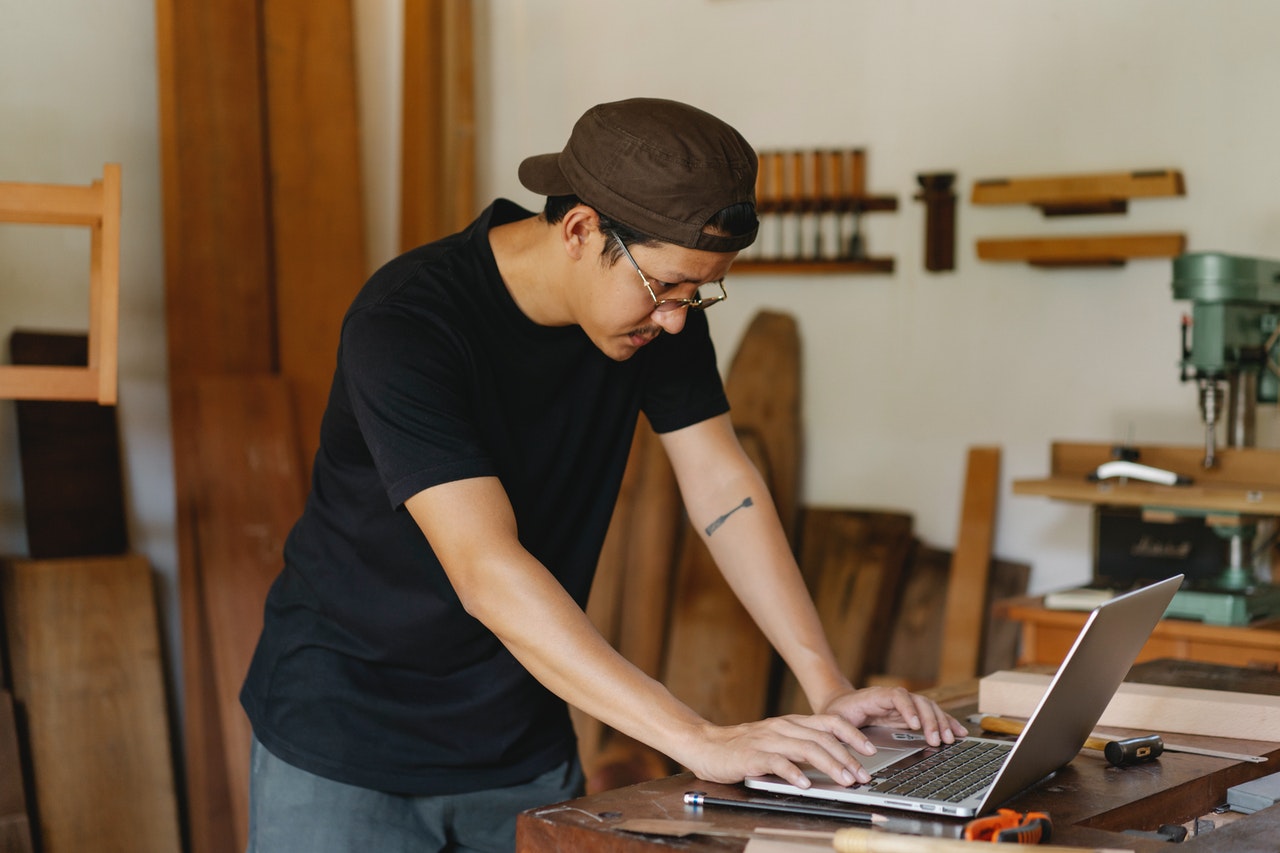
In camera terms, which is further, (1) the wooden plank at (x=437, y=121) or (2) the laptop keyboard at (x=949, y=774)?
(1) the wooden plank at (x=437, y=121)

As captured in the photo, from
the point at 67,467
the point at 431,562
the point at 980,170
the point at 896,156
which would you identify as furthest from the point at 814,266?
the point at 431,562

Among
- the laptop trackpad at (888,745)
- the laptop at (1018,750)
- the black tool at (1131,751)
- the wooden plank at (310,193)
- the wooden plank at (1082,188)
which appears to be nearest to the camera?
the laptop at (1018,750)

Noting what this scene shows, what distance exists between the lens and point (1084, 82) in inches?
131

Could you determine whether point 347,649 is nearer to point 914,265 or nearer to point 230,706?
point 230,706

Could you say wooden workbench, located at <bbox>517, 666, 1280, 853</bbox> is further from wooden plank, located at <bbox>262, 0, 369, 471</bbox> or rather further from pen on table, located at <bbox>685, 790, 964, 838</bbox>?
wooden plank, located at <bbox>262, 0, 369, 471</bbox>

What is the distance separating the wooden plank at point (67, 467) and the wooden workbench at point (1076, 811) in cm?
196

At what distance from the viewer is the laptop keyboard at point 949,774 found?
4.09 feet

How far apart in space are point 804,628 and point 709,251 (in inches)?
21.8

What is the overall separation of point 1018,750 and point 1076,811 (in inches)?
5.6

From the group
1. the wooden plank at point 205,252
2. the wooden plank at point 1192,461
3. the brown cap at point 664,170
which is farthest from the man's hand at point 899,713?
the wooden plank at point 205,252

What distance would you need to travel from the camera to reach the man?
1.43m

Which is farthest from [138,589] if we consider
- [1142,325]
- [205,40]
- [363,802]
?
[1142,325]

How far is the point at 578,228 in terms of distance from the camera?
156 centimetres

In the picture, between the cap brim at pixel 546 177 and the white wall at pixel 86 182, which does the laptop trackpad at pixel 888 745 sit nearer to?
the cap brim at pixel 546 177
